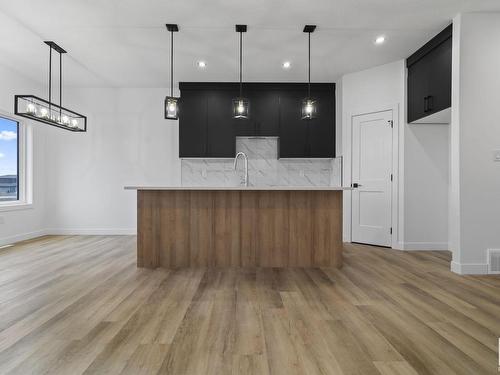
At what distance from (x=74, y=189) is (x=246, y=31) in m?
4.41

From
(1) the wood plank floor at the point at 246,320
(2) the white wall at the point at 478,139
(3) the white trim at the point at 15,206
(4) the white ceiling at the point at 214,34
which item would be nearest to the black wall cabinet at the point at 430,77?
(4) the white ceiling at the point at 214,34

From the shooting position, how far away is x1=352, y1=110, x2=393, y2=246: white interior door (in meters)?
4.74

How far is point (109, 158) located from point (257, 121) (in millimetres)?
2929

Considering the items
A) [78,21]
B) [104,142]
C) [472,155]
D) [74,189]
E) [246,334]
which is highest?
[78,21]

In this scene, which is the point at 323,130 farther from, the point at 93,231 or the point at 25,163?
the point at 25,163

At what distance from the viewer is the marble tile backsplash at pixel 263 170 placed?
230 inches

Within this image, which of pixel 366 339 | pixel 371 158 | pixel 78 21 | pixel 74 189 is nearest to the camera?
pixel 366 339

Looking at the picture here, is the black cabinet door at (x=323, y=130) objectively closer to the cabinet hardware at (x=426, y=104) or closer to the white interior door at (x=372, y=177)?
the white interior door at (x=372, y=177)

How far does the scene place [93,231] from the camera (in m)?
5.86

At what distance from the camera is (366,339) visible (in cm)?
188

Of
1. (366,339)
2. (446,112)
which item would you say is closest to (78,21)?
(366,339)

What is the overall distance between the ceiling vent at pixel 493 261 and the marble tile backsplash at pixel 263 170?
2863 mm

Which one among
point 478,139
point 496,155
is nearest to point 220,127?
point 478,139

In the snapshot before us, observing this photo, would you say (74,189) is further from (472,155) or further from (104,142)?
(472,155)
